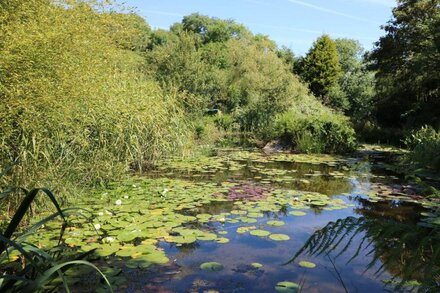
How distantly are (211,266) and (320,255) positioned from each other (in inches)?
45.5

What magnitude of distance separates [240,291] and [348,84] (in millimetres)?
27110

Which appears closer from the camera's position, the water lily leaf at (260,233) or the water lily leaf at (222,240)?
the water lily leaf at (222,240)

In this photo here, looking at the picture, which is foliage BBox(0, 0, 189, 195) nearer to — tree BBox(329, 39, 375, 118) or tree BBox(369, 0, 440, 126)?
tree BBox(369, 0, 440, 126)

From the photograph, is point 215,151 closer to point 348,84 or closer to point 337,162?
point 337,162

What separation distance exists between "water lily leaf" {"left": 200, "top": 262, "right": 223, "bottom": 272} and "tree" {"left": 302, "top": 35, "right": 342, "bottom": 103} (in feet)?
80.5

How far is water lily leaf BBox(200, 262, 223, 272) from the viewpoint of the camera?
3412 mm

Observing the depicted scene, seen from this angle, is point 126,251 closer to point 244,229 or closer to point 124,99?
point 244,229

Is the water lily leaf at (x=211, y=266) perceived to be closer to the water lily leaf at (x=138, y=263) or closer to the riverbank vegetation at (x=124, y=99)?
the water lily leaf at (x=138, y=263)

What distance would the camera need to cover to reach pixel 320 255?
383 centimetres

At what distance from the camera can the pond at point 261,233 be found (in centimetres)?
198

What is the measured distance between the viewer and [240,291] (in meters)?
3.05

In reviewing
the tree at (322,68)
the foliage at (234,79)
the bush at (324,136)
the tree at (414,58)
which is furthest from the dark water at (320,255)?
the tree at (322,68)

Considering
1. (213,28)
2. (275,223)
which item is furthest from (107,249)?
(213,28)

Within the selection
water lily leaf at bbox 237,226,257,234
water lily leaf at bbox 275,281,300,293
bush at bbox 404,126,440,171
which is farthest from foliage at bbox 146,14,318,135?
water lily leaf at bbox 275,281,300,293
